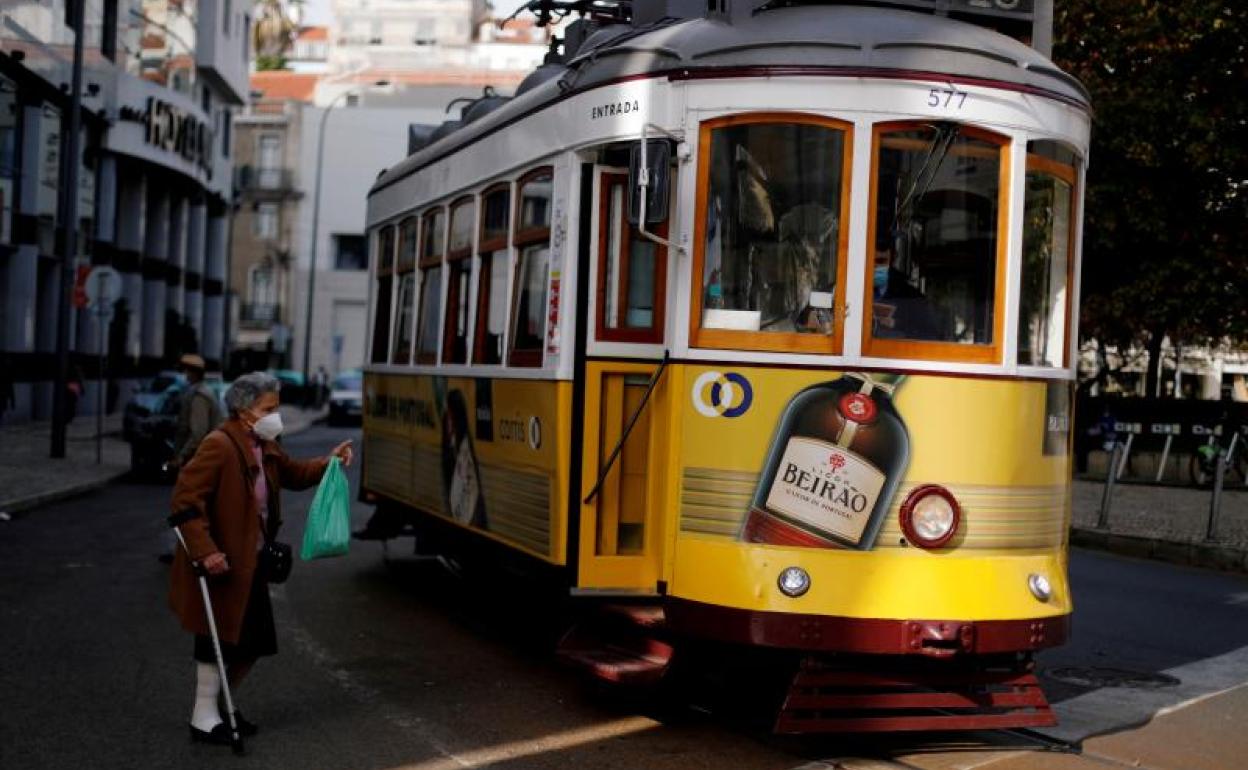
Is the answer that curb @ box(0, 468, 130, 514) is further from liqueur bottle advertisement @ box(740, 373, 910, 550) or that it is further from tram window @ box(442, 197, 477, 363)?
liqueur bottle advertisement @ box(740, 373, 910, 550)

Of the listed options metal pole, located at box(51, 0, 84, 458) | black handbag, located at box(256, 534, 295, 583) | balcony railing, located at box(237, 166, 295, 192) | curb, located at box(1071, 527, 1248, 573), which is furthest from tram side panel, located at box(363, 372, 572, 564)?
balcony railing, located at box(237, 166, 295, 192)

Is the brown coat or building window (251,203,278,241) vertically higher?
building window (251,203,278,241)

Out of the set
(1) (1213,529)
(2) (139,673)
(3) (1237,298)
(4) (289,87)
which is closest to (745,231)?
(2) (139,673)

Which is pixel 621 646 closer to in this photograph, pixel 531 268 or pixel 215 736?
pixel 215 736

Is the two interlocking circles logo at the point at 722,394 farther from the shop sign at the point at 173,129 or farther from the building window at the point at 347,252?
the building window at the point at 347,252

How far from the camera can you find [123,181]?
4147 cm

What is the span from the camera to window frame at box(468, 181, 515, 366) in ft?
30.6

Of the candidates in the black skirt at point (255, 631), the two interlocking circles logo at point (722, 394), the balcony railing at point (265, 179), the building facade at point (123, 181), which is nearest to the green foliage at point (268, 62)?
the balcony railing at point (265, 179)

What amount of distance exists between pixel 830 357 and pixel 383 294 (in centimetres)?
637

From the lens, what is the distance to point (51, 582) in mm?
12344

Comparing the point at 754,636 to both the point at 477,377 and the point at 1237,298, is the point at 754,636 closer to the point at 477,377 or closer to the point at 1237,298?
the point at 477,377

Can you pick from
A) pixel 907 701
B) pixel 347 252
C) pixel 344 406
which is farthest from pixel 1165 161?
pixel 347 252

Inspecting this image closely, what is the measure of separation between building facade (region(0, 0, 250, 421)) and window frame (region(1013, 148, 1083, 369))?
18864 mm

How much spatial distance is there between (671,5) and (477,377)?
2.41m
